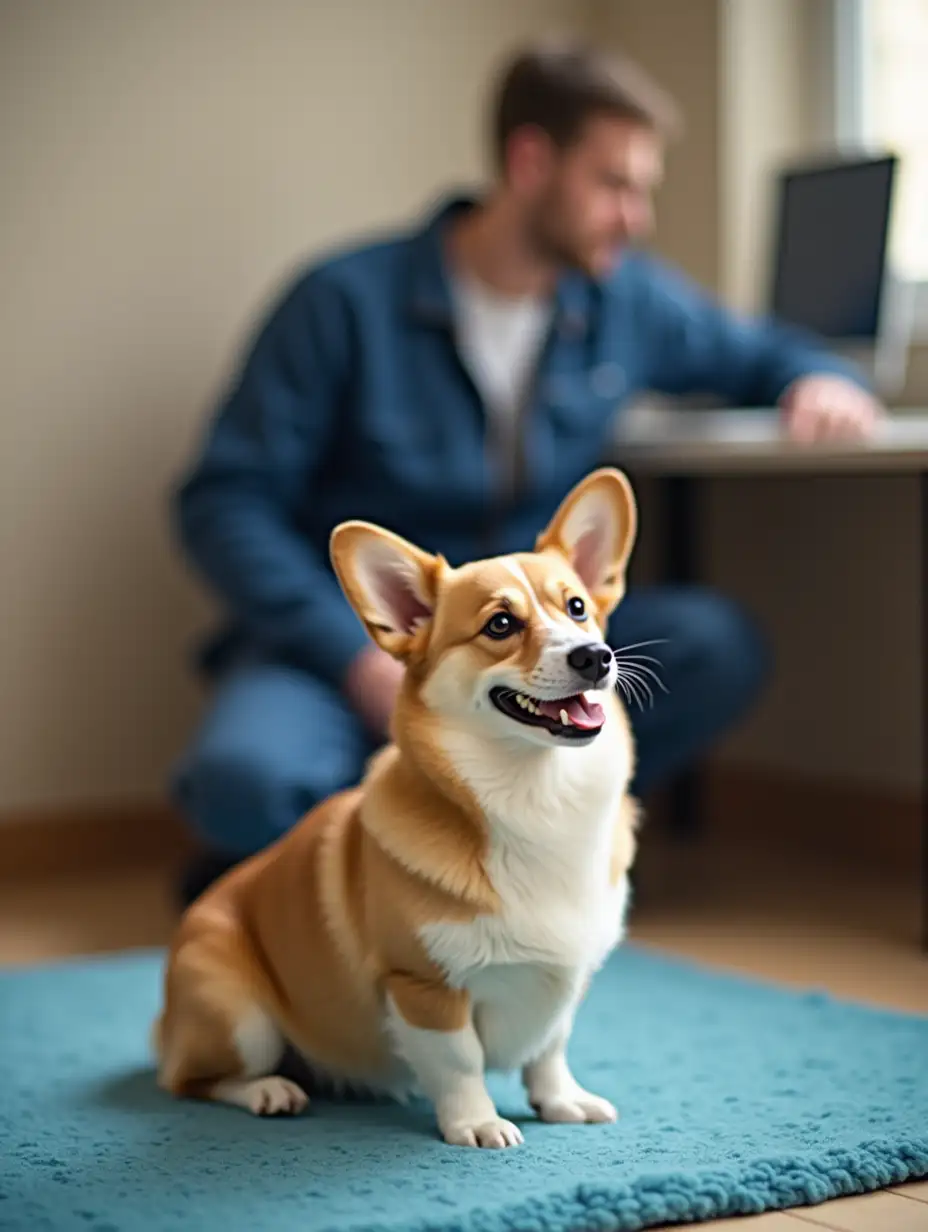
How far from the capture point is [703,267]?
3182 mm

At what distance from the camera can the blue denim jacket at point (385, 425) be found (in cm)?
255

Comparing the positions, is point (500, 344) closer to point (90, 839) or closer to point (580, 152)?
point (580, 152)

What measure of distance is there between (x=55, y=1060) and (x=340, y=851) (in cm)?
49

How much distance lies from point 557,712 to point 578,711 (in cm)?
2

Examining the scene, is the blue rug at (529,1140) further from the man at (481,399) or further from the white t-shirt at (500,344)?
the white t-shirt at (500,344)

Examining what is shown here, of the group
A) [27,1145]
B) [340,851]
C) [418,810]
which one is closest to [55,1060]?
[27,1145]

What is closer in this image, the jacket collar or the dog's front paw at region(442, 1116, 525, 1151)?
the dog's front paw at region(442, 1116, 525, 1151)

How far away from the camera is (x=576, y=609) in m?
1.50

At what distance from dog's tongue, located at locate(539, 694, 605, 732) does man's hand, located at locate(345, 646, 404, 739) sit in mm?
813

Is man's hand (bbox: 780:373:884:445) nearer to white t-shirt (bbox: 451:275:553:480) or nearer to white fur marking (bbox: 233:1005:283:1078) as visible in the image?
white t-shirt (bbox: 451:275:553:480)

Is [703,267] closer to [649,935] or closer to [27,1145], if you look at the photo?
[649,935]

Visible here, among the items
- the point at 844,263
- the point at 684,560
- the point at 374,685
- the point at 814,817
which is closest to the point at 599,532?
the point at 374,685

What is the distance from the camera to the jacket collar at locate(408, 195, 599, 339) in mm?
2637

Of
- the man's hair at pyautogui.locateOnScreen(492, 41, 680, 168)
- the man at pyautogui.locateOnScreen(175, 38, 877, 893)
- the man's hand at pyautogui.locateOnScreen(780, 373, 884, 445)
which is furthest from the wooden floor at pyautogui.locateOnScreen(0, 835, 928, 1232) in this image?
the man's hair at pyautogui.locateOnScreen(492, 41, 680, 168)
